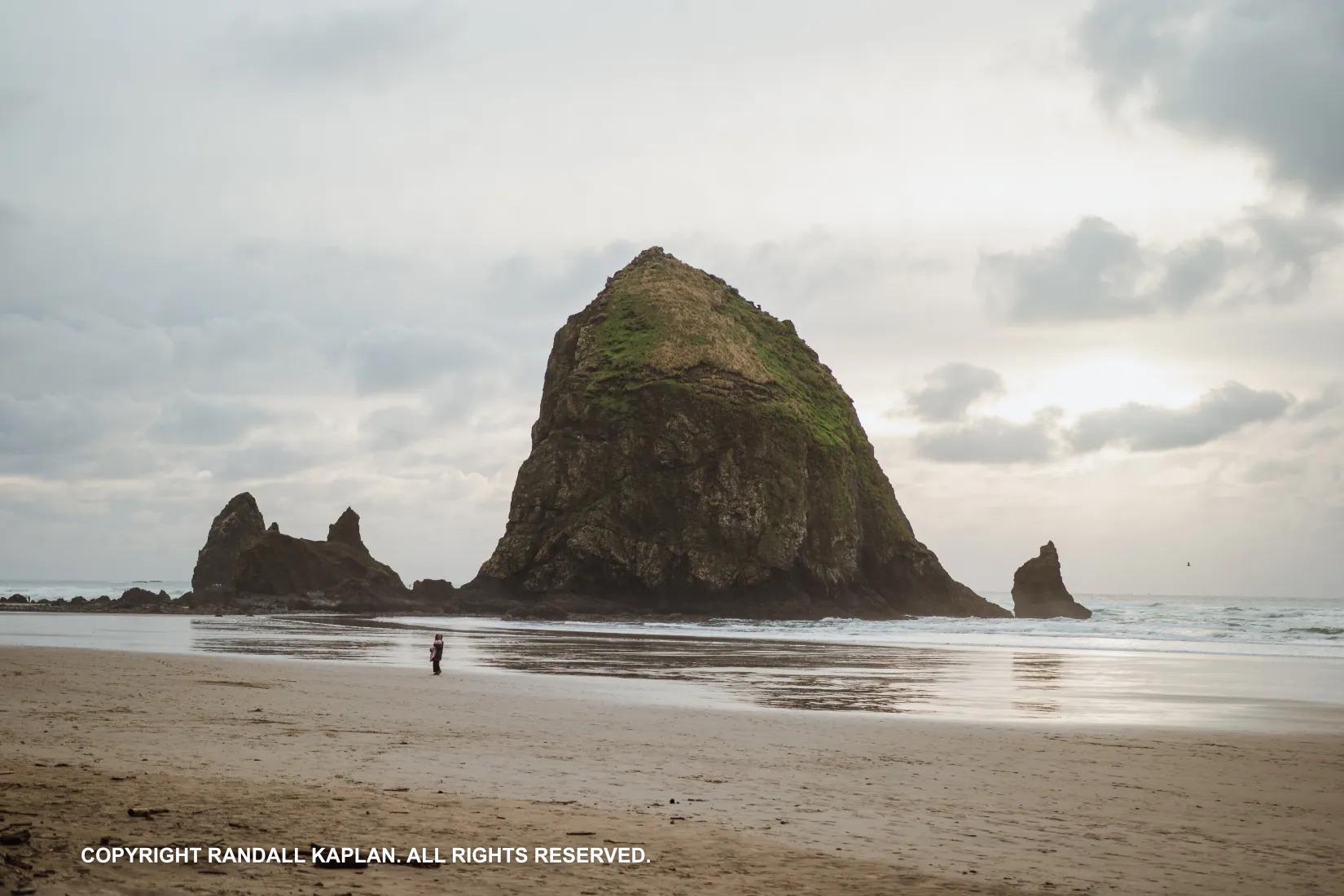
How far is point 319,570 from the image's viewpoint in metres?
94.9

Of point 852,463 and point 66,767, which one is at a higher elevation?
point 852,463

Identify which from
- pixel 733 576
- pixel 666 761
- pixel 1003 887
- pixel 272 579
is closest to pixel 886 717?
pixel 666 761

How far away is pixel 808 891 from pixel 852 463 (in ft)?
290

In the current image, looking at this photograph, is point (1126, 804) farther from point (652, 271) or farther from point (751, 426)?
point (652, 271)

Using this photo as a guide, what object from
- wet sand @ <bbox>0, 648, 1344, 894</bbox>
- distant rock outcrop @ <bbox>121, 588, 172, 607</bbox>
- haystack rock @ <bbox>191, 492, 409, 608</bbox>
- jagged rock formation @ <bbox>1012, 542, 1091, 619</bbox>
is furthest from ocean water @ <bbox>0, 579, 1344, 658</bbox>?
wet sand @ <bbox>0, 648, 1344, 894</bbox>

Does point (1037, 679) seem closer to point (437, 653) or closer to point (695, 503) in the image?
point (437, 653)

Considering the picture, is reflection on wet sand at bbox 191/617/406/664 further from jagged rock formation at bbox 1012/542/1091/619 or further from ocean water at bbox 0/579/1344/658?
jagged rock formation at bbox 1012/542/1091/619

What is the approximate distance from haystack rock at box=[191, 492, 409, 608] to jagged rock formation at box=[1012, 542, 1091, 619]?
58533 mm

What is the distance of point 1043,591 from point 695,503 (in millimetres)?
36051

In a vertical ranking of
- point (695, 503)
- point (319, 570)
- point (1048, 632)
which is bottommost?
point (1048, 632)

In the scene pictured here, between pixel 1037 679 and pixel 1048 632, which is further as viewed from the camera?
pixel 1048 632

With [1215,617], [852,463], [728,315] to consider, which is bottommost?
[1215,617]

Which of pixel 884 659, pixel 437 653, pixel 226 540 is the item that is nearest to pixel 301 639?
pixel 437 653

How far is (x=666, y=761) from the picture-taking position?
12633mm
